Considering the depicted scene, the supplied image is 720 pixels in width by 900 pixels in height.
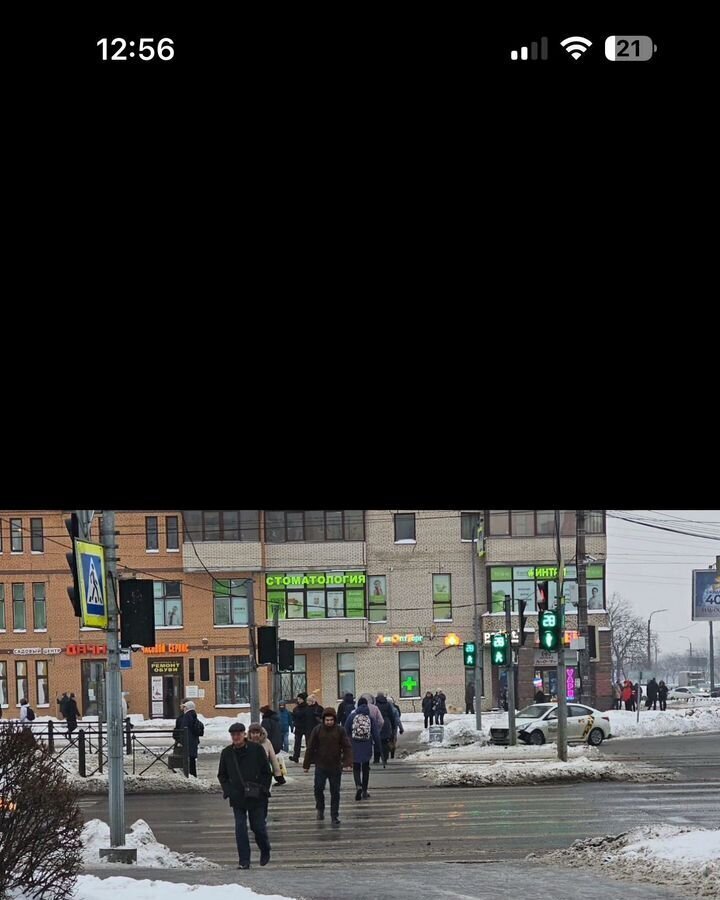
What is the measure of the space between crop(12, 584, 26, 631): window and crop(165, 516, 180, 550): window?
6069mm

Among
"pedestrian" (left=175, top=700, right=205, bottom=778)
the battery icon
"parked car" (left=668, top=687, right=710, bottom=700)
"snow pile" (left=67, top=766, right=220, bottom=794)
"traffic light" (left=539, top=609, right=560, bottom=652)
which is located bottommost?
"parked car" (left=668, top=687, right=710, bottom=700)

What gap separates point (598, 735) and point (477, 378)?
36.0m

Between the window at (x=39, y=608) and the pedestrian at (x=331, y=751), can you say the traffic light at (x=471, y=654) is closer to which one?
the pedestrian at (x=331, y=751)

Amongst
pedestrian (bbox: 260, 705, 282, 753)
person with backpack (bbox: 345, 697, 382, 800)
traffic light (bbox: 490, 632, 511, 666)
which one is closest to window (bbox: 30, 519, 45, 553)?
traffic light (bbox: 490, 632, 511, 666)

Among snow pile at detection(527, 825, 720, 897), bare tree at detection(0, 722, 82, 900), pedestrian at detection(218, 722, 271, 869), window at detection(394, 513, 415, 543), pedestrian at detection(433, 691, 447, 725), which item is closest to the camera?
bare tree at detection(0, 722, 82, 900)

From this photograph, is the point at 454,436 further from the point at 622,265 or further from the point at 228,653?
the point at 228,653

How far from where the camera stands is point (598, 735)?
124ft

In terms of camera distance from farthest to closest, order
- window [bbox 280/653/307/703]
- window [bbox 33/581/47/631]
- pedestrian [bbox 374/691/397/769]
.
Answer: window [bbox 280/653/307/703], window [bbox 33/581/47/631], pedestrian [bbox 374/691/397/769]

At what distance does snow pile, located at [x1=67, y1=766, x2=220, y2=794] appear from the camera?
25938 mm

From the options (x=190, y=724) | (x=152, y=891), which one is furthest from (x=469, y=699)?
(x=152, y=891)

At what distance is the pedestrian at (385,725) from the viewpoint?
30.9 m

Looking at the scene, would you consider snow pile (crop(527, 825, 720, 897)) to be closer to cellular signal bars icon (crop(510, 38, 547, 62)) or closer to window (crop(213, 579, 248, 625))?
cellular signal bars icon (crop(510, 38, 547, 62))

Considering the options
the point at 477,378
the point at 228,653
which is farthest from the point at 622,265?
the point at 228,653

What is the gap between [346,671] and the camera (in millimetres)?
59312
